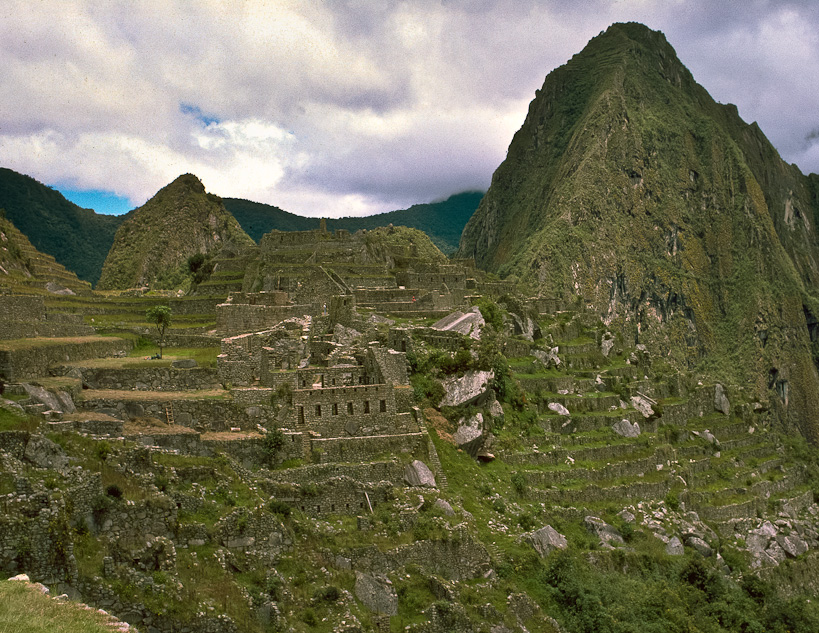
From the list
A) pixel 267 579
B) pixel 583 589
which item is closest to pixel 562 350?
pixel 583 589

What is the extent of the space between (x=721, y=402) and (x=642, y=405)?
11.9m

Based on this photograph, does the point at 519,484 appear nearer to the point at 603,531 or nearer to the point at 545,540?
the point at 545,540

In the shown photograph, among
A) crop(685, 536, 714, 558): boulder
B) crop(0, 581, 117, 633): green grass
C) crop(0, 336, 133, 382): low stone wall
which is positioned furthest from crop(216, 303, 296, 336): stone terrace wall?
crop(685, 536, 714, 558): boulder

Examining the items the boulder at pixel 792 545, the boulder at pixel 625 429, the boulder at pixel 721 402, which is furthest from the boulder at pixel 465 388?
the boulder at pixel 721 402

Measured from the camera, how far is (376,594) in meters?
20.0

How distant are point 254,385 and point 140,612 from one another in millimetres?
10524

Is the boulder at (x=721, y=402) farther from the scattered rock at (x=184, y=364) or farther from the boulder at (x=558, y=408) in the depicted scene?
the scattered rock at (x=184, y=364)

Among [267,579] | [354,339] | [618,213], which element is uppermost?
[618,213]

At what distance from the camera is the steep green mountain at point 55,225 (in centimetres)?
8569

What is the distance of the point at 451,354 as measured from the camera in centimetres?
3191

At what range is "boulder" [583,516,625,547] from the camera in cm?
3088

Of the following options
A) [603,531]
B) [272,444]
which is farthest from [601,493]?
[272,444]

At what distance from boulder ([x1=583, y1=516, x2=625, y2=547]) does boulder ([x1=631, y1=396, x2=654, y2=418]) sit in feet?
45.1

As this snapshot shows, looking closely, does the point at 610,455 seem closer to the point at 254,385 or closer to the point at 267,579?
the point at 254,385
